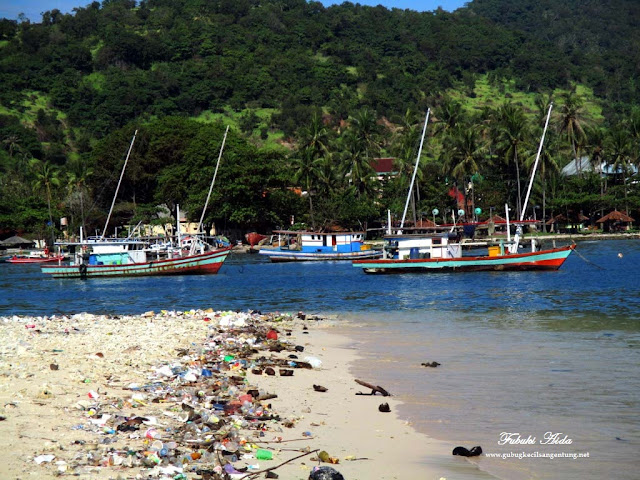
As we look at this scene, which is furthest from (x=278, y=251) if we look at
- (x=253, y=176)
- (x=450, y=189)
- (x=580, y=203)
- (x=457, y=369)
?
(x=457, y=369)

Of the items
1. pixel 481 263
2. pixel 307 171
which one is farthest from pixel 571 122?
pixel 481 263

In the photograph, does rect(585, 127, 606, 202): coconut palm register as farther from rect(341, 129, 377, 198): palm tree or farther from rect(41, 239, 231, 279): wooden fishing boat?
rect(41, 239, 231, 279): wooden fishing boat

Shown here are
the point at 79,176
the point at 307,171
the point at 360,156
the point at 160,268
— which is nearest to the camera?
the point at 160,268

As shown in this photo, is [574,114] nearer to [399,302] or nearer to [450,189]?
[450,189]

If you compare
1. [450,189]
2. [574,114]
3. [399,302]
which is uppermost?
[574,114]

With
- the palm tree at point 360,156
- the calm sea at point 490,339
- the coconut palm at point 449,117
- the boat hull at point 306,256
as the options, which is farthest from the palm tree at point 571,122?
the calm sea at point 490,339

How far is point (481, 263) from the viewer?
184 feet

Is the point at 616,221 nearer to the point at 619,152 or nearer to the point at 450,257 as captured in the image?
the point at 619,152

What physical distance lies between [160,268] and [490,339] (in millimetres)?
41704

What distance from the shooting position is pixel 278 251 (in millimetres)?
81812

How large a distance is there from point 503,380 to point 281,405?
531cm

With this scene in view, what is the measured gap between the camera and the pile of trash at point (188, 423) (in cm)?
1117

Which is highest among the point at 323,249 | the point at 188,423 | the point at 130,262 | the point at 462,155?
the point at 462,155

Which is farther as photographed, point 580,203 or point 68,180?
point 68,180
